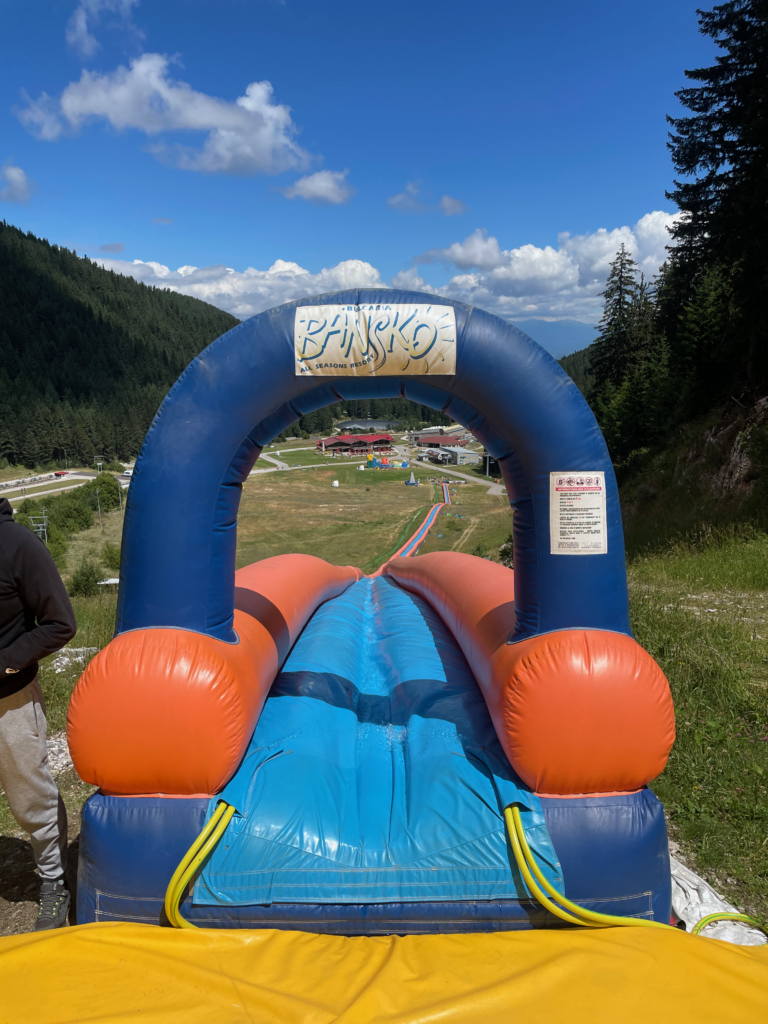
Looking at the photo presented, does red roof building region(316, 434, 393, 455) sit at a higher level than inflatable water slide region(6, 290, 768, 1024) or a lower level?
higher

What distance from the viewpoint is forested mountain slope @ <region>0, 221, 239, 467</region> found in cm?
7250

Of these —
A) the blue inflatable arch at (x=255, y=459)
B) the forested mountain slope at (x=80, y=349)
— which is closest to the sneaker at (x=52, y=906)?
the blue inflatable arch at (x=255, y=459)

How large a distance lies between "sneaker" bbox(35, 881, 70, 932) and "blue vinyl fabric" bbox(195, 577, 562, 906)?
83 cm

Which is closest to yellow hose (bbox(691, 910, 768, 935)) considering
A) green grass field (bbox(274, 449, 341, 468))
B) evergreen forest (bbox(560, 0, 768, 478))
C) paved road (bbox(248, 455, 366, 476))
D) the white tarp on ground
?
the white tarp on ground

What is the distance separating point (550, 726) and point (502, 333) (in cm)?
185

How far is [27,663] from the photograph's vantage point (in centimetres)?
248

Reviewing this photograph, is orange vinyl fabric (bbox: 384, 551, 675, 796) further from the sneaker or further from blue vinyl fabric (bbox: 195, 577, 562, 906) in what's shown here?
the sneaker

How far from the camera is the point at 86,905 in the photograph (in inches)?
101

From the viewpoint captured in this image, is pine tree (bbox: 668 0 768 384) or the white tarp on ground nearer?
the white tarp on ground

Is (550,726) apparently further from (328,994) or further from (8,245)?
(8,245)

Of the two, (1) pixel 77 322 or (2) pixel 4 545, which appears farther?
(1) pixel 77 322

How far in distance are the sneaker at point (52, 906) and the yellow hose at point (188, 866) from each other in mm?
712

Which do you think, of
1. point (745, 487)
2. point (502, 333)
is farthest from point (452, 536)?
point (502, 333)

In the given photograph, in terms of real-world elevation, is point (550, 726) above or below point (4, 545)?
below
